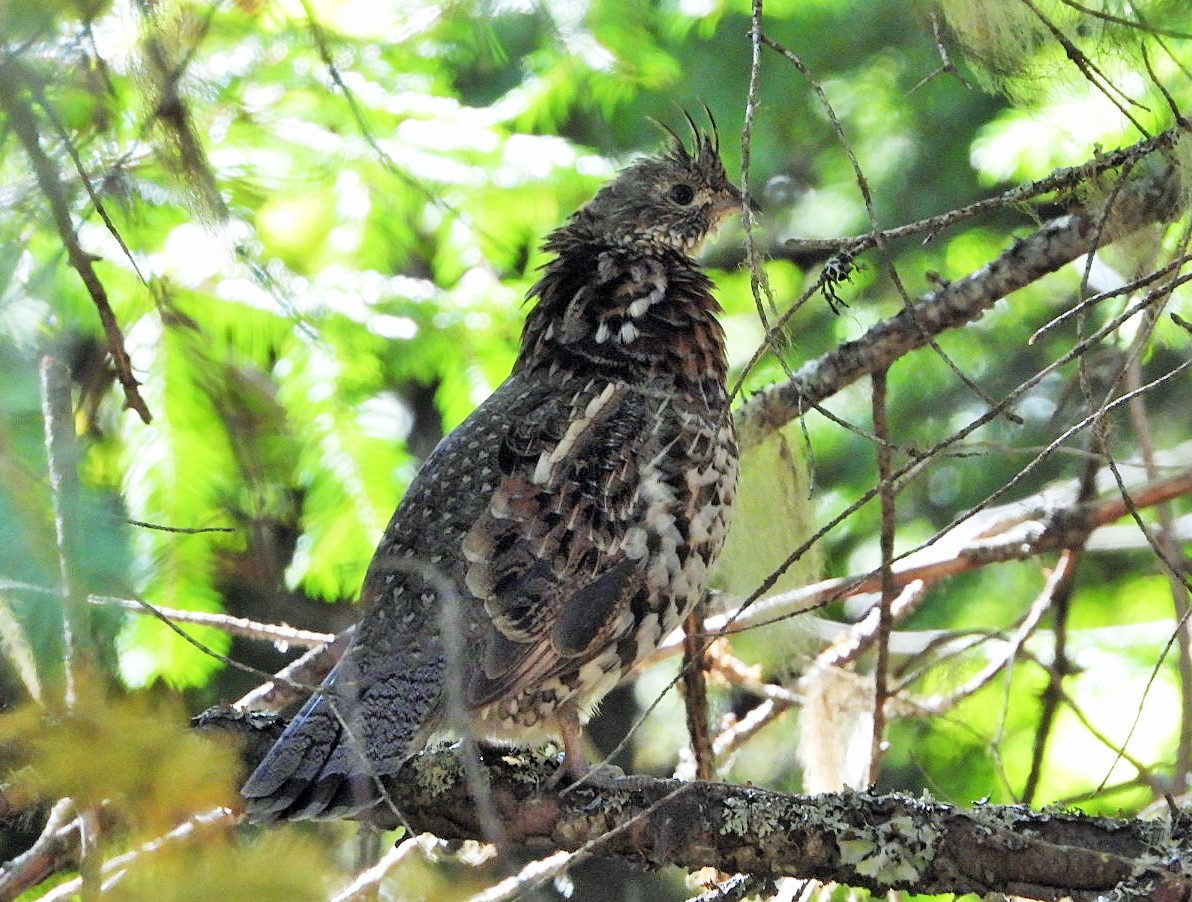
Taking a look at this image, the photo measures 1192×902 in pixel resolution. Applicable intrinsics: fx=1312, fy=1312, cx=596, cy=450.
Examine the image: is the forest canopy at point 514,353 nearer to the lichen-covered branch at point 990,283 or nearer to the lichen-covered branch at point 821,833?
the lichen-covered branch at point 990,283

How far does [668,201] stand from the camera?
12.8 feet

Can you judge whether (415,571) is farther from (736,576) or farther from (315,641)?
(736,576)

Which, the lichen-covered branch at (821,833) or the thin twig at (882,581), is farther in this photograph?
the thin twig at (882,581)

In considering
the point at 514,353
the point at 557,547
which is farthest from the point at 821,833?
the point at 514,353

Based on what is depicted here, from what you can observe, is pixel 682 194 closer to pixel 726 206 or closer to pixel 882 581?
pixel 726 206

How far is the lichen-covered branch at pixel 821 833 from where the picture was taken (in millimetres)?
2420

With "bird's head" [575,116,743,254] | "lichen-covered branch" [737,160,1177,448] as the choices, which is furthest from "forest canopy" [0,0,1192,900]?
"bird's head" [575,116,743,254]

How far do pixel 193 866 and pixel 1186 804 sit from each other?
77.5 inches

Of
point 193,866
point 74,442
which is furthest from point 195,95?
point 193,866

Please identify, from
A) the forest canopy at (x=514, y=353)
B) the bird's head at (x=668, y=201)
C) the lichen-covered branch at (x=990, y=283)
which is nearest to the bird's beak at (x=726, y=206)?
the bird's head at (x=668, y=201)

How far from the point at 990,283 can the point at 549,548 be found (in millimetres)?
1263

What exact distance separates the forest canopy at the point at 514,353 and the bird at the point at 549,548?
0.24 m

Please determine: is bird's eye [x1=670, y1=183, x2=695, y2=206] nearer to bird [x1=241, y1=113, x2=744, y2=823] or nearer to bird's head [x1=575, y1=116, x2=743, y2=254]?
bird's head [x1=575, y1=116, x2=743, y2=254]

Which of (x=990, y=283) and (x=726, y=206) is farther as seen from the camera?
(x=726, y=206)
